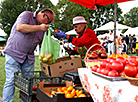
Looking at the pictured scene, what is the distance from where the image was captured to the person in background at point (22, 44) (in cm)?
268

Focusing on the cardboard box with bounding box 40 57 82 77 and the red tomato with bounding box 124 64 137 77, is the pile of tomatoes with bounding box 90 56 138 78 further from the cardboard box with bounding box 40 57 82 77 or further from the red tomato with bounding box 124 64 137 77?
the cardboard box with bounding box 40 57 82 77

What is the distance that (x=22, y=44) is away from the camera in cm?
279

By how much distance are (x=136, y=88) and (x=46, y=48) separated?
1.89 meters

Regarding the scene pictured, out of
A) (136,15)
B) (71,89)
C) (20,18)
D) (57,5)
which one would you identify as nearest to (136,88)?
(71,89)

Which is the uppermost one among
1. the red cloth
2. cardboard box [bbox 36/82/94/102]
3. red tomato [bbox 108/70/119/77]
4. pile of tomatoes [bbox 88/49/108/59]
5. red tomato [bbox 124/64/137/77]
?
the red cloth

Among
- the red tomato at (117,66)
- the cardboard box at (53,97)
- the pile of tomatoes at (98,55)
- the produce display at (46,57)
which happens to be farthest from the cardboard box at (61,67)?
the red tomato at (117,66)

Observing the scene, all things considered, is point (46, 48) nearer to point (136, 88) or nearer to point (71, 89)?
point (71, 89)

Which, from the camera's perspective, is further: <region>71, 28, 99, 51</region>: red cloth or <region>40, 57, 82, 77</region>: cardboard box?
<region>71, 28, 99, 51</region>: red cloth

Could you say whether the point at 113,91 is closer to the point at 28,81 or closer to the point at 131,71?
the point at 131,71

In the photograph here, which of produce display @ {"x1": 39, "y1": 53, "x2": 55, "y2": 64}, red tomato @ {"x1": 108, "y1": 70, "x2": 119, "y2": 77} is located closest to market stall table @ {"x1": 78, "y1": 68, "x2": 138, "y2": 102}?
red tomato @ {"x1": 108, "y1": 70, "x2": 119, "y2": 77}

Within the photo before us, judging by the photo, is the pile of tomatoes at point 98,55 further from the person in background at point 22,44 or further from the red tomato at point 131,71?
the red tomato at point 131,71

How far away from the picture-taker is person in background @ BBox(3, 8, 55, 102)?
105 inches

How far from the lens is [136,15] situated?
6269cm

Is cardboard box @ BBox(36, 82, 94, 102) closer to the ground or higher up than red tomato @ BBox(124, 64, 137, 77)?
closer to the ground
